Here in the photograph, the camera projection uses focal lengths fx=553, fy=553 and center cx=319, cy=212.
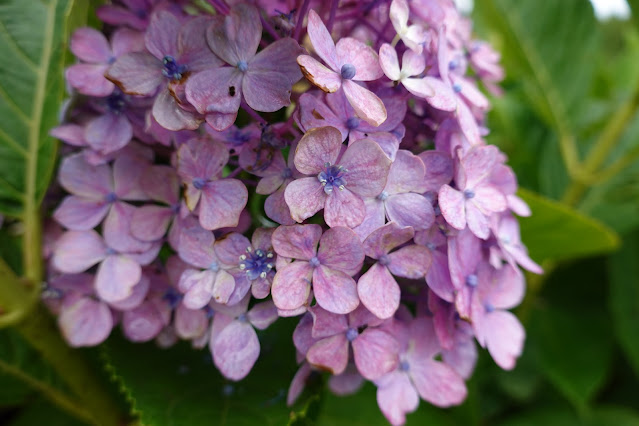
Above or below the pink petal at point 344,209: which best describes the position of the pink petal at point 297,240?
below

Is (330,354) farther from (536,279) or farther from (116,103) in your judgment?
(536,279)

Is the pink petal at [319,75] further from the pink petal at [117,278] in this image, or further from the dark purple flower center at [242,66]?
the pink petal at [117,278]

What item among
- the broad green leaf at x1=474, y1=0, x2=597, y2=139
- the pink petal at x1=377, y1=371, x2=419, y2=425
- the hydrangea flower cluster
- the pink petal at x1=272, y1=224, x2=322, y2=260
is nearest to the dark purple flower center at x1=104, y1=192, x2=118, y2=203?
the hydrangea flower cluster

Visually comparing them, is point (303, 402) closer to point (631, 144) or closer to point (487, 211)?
point (487, 211)

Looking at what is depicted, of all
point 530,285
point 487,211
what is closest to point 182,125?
point 487,211

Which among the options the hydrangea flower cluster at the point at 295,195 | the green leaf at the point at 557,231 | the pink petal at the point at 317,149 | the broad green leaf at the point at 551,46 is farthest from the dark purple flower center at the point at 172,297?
the broad green leaf at the point at 551,46
